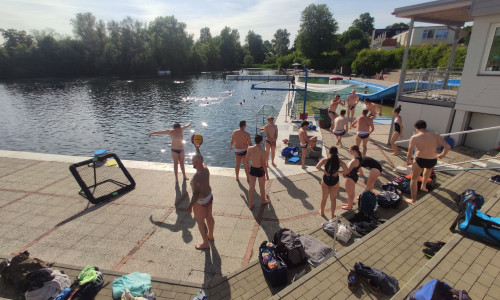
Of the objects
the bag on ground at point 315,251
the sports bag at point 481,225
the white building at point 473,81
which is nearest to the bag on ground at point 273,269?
the bag on ground at point 315,251

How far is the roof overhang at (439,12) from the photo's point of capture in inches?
327

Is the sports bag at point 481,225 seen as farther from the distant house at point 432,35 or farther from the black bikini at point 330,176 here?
the distant house at point 432,35

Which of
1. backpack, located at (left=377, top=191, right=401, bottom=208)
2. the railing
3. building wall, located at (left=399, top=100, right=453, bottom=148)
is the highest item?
the railing

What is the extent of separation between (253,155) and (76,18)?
3510 inches

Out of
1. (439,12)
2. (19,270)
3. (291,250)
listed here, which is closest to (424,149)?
(291,250)

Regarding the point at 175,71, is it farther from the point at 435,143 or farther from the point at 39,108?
the point at 435,143

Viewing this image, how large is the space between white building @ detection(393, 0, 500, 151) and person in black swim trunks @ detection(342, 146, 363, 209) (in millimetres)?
6233

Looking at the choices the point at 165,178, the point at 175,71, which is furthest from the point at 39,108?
the point at 175,71

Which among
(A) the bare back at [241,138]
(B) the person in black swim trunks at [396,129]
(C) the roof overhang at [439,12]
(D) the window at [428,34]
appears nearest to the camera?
(A) the bare back at [241,138]

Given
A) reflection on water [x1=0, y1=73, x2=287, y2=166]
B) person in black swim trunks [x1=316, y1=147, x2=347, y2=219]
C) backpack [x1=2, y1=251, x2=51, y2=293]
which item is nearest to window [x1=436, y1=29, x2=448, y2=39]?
reflection on water [x1=0, y1=73, x2=287, y2=166]

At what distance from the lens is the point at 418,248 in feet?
14.5

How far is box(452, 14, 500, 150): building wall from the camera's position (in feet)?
27.0

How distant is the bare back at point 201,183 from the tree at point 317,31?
2881 inches

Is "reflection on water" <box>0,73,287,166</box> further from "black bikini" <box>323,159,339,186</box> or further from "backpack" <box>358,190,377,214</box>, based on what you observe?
"backpack" <box>358,190,377,214</box>
